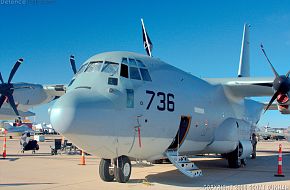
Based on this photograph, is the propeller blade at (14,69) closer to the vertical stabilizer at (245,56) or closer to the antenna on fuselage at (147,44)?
the antenna on fuselage at (147,44)

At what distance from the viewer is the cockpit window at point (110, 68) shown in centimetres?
1039

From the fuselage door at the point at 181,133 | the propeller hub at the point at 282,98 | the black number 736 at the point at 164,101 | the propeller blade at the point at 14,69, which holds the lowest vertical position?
the fuselage door at the point at 181,133

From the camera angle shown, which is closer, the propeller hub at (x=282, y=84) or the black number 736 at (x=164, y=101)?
the black number 736 at (x=164, y=101)

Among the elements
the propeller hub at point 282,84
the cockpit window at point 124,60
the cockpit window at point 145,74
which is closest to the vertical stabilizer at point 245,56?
the propeller hub at point 282,84

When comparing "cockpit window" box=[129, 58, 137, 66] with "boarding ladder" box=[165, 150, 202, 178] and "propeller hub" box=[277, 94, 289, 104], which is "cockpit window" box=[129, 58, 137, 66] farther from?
"propeller hub" box=[277, 94, 289, 104]

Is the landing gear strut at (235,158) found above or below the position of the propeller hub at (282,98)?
below

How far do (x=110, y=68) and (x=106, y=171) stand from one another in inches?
129

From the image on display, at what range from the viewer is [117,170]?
33.8 ft

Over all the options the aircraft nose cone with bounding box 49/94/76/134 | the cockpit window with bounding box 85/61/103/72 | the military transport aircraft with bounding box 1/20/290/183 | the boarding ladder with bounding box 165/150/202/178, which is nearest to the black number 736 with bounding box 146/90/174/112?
the military transport aircraft with bounding box 1/20/290/183

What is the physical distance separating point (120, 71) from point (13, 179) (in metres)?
5.16

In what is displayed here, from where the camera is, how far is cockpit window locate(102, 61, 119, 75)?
34.1 ft

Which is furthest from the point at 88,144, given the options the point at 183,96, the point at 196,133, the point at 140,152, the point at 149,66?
the point at 196,133

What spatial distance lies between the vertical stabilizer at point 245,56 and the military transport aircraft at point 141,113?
25.2 ft

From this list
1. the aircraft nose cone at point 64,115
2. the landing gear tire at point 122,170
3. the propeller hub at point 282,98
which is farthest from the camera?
the propeller hub at point 282,98
